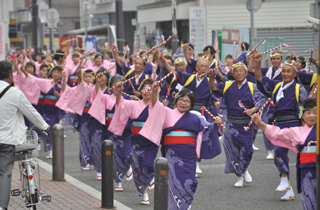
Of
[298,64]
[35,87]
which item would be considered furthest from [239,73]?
[35,87]

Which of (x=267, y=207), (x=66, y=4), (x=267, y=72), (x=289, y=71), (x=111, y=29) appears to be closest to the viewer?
(x=267, y=207)

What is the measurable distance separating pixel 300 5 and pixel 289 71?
61.9 feet

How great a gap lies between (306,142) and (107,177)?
→ 2.55 metres

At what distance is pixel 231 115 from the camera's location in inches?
340

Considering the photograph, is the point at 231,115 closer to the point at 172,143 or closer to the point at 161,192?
the point at 172,143

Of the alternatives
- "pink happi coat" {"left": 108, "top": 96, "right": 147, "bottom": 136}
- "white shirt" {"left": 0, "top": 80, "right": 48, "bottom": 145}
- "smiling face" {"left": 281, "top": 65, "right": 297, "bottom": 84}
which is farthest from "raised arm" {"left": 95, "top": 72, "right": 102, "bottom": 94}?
"smiling face" {"left": 281, "top": 65, "right": 297, "bottom": 84}

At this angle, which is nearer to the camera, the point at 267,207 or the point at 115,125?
the point at 267,207

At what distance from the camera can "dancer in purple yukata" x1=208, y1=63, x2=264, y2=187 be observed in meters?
8.51

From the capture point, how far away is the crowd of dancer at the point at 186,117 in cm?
646

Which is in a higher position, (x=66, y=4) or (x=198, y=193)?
(x=66, y=4)

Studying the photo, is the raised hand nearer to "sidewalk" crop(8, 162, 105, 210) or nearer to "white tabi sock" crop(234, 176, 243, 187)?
"white tabi sock" crop(234, 176, 243, 187)

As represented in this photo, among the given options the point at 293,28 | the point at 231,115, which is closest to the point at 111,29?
the point at 293,28

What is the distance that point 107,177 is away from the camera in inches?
272

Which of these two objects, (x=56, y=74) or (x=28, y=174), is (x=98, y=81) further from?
(x=28, y=174)
